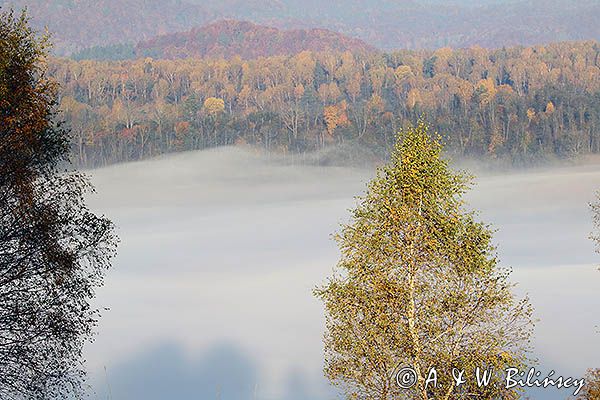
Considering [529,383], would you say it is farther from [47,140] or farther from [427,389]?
[47,140]

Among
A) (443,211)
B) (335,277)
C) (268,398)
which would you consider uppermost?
(443,211)

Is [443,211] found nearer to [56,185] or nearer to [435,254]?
[435,254]

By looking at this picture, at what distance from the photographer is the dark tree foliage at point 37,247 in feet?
71.5

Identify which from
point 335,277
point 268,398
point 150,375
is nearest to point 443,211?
point 335,277

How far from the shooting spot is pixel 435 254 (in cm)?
2455

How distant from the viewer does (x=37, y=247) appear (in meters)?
22.5

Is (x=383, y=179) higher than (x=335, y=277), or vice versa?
(x=383, y=179)

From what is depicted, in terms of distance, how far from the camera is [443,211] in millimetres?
24812

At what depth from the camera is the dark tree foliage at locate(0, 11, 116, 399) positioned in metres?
21.8

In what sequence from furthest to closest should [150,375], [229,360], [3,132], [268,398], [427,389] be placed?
1. [229,360]
2. [150,375]
3. [268,398]
4. [427,389]
5. [3,132]

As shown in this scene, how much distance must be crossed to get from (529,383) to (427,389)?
282 centimetres

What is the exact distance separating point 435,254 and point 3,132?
33.2ft

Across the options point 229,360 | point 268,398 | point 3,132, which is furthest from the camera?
point 229,360

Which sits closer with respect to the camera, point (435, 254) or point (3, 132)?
point (3, 132)
